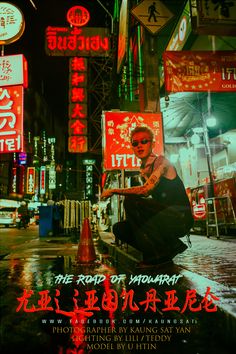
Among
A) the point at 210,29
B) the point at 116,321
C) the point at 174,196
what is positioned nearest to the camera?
the point at 116,321

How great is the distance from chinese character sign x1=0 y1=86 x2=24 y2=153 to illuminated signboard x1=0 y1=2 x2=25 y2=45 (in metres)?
1.81

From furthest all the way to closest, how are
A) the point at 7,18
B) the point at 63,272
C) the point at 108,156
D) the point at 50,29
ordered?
1. the point at 50,29
2. the point at 7,18
3. the point at 108,156
4. the point at 63,272

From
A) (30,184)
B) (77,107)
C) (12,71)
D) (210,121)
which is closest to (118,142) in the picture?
(210,121)

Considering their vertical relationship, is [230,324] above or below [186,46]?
below

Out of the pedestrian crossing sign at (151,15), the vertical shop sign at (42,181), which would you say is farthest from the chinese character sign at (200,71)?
the vertical shop sign at (42,181)

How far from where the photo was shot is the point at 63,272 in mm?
4812

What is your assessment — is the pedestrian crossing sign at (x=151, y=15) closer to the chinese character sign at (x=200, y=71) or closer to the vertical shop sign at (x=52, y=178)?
the chinese character sign at (x=200, y=71)

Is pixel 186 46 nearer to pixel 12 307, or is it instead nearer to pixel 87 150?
pixel 12 307

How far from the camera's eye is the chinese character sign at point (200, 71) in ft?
23.5

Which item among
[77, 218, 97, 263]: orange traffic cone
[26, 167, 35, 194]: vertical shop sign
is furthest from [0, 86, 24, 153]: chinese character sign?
[26, 167, 35, 194]: vertical shop sign

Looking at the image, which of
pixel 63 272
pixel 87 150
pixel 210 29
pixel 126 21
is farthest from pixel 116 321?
pixel 87 150

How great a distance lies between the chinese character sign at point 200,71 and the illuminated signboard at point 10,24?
6203mm

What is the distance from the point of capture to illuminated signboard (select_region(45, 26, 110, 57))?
14875 mm

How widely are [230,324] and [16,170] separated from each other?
4408 cm
